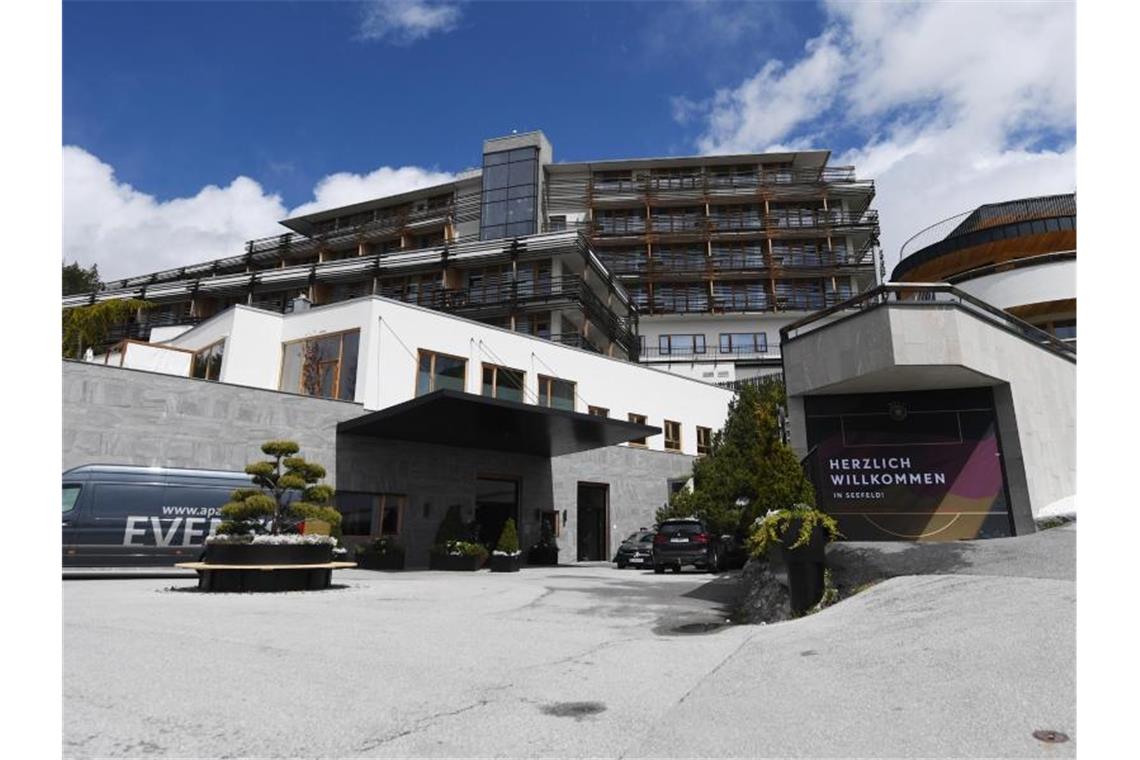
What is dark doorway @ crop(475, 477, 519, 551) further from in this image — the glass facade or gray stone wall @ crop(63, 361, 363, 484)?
the glass facade

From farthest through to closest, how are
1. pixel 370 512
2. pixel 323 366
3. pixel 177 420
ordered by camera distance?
pixel 323 366
pixel 370 512
pixel 177 420

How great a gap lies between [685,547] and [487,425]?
6.94 m

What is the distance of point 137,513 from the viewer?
1581 cm

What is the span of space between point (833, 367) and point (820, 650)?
335 inches

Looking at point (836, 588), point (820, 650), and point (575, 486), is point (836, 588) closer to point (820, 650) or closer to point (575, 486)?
point (820, 650)

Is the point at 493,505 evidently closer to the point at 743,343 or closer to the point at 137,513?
the point at 137,513

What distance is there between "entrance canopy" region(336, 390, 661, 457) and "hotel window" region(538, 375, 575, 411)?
2.64 m

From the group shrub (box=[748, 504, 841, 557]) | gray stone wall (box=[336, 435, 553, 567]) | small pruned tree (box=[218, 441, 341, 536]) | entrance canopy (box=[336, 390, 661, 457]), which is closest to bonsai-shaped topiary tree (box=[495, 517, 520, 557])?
gray stone wall (box=[336, 435, 553, 567])

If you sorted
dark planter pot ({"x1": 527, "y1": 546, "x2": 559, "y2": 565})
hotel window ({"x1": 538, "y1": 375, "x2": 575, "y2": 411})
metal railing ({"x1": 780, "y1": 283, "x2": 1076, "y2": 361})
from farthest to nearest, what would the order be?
1. hotel window ({"x1": 538, "y1": 375, "x2": 575, "y2": 411})
2. dark planter pot ({"x1": 527, "y1": 546, "x2": 559, "y2": 565})
3. metal railing ({"x1": 780, "y1": 283, "x2": 1076, "y2": 361})

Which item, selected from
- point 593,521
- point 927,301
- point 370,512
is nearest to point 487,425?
point 370,512

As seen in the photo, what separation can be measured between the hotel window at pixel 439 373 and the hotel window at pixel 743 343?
32261 millimetres

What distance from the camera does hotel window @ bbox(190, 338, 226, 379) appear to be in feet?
81.5

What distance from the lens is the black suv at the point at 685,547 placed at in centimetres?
Result: 2014
